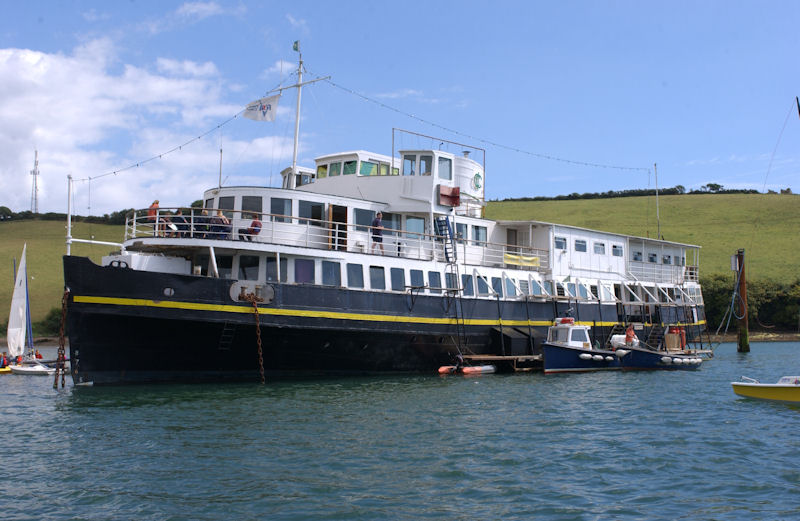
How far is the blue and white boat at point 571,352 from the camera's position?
85.2 feet

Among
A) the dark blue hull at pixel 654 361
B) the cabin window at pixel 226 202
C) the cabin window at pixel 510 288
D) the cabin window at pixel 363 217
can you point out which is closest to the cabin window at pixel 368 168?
the cabin window at pixel 363 217

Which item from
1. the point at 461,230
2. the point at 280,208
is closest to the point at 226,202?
the point at 280,208

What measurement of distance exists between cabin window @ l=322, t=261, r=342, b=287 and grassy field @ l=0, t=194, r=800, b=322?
168 ft

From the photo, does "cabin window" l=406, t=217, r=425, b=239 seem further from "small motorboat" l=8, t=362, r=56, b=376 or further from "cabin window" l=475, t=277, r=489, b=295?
"small motorboat" l=8, t=362, r=56, b=376

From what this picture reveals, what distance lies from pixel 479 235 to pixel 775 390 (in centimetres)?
1313

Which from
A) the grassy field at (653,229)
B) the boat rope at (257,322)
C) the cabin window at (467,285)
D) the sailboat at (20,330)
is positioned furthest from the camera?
the grassy field at (653,229)

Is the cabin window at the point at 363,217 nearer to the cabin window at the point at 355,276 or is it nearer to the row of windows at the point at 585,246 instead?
the cabin window at the point at 355,276

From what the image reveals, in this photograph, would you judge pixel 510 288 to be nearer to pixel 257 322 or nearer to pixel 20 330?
pixel 257 322

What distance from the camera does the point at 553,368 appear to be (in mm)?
26031

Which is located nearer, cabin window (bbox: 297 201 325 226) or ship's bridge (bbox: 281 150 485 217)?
cabin window (bbox: 297 201 325 226)

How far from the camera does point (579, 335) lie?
88.2ft

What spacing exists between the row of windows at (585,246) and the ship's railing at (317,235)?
170cm

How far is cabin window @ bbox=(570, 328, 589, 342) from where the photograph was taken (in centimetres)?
2673

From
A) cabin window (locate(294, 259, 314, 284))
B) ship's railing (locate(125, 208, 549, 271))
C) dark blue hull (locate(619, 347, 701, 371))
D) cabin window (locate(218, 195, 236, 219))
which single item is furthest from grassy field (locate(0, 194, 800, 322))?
cabin window (locate(294, 259, 314, 284))
